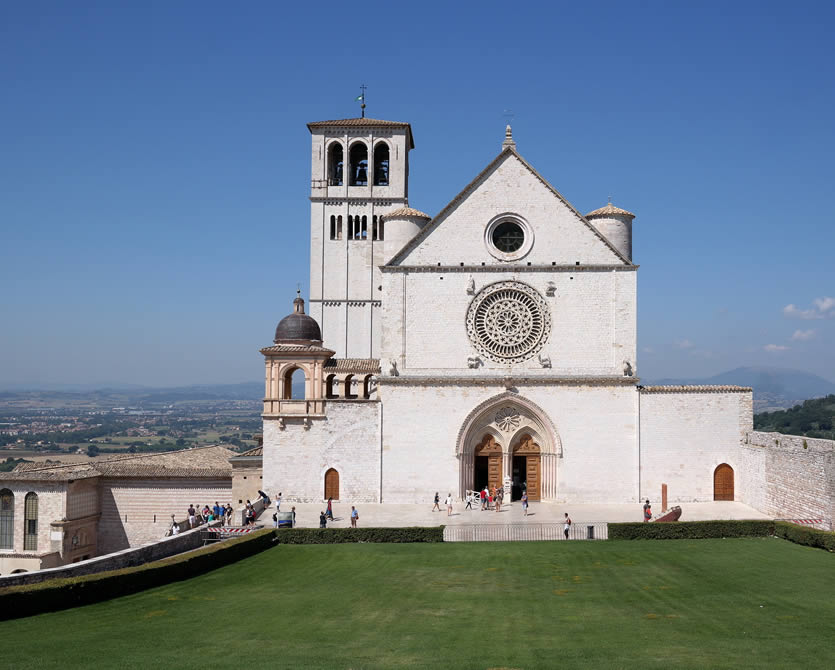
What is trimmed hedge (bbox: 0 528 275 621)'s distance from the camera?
72.1ft

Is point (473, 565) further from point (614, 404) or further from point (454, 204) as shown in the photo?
point (454, 204)

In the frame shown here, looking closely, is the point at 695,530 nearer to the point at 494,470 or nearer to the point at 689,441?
the point at 689,441

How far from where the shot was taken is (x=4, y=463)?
486ft

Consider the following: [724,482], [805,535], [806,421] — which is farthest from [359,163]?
[806,421]

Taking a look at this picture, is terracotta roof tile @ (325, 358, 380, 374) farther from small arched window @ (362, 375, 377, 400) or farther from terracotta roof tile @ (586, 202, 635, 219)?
terracotta roof tile @ (586, 202, 635, 219)

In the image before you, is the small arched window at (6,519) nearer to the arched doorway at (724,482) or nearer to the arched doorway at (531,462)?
the arched doorway at (531,462)

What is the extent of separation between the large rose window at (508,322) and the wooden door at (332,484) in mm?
9338

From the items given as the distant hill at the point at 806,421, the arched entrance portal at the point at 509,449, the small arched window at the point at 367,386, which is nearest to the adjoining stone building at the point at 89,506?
the small arched window at the point at 367,386

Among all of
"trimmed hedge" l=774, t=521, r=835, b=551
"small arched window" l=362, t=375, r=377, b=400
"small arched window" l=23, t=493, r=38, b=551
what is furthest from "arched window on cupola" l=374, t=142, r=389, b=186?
"trimmed hedge" l=774, t=521, r=835, b=551

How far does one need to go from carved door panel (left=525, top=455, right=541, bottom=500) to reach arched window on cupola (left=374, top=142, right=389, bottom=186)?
79.8 feet

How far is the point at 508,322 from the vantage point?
42.2 m

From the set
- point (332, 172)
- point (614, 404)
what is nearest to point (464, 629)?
point (614, 404)

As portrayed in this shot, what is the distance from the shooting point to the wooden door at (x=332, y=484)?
1654 inches

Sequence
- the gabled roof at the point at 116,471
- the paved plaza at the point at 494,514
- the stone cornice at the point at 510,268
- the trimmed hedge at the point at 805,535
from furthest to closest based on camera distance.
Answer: the gabled roof at the point at 116,471 → the stone cornice at the point at 510,268 → the paved plaza at the point at 494,514 → the trimmed hedge at the point at 805,535
